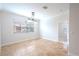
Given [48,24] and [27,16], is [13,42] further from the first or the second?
[48,24]

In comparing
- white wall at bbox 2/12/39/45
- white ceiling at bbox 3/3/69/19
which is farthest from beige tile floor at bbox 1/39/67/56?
white ceiling at bbox 3/3/69/19

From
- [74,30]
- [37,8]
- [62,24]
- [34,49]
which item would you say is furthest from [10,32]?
[74,30]

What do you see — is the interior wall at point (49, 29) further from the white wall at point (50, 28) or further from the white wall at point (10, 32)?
the white wall at point (10, 32)

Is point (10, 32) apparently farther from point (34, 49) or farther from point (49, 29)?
point (49, 29)

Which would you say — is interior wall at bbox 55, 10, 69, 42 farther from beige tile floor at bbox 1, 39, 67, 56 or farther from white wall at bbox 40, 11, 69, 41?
beige tile floor at bbox 1, 39, 67, 56

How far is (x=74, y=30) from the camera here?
2160mm

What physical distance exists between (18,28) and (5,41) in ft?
1.30

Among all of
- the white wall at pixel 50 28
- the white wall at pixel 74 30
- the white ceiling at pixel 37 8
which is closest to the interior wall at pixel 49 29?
the white wall at pixel 50 28

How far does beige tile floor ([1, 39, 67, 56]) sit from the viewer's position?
7.13ft

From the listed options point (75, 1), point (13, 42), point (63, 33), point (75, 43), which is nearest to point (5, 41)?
point (13, 42)

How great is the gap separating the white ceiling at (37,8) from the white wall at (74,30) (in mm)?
169

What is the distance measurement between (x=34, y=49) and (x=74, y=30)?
0.96 metres

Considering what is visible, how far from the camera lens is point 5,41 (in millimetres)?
2166

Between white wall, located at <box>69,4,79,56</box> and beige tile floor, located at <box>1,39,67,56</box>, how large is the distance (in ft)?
0.60
